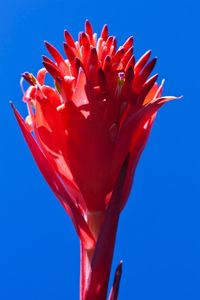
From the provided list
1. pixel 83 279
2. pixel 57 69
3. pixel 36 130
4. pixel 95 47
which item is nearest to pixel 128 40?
pixel 95 47

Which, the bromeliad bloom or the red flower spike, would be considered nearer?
the bromeliad bloom

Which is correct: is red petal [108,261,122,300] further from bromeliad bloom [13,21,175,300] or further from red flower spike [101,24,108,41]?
A: red flower spike [101,24,108,41]

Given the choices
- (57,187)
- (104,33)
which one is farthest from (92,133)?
(104,33)

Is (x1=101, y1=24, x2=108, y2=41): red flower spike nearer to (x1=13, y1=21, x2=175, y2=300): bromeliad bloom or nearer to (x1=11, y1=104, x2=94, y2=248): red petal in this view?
(x1=13, y1=21, x2=175, y2=300): bromeliad bloom

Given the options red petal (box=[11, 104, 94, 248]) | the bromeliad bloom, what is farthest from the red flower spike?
red petal (box=[11, 104, 94, 248])

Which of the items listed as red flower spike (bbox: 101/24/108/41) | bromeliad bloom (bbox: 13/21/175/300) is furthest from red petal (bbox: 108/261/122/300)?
red flower spike (bbox: 101/24/108/41)

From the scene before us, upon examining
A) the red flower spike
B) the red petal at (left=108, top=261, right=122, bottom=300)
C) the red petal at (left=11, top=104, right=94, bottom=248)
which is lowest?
the red petal at (left=108, top=261, right=122, bottom=300)

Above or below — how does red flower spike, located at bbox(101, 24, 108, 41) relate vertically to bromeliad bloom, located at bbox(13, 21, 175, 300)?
above

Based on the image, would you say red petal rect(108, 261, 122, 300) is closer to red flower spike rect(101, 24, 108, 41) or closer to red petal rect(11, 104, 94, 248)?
red petal rect(11, 104, 94, 248)

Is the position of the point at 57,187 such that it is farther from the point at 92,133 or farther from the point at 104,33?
the point at 104,33
